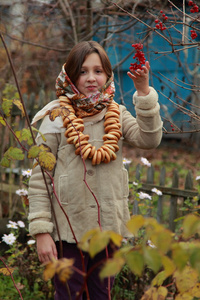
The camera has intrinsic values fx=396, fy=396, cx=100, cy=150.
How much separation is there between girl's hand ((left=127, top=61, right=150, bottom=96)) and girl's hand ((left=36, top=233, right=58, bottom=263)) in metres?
0.87

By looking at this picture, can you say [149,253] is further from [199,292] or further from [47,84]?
[47,84]

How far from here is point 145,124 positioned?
2027mm

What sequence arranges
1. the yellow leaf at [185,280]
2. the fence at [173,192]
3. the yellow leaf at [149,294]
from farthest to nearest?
the fence at [173,192], the yellow leaf at [149,294], the yellow leaf at [185,280]

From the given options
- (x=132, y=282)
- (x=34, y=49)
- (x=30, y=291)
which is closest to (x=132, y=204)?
(x=132, y=282)

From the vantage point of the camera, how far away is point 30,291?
3125 mm

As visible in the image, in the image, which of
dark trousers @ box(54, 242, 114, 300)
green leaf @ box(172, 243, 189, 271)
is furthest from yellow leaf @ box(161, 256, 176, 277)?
dark trousers @ box(54, 242, 114, 300)

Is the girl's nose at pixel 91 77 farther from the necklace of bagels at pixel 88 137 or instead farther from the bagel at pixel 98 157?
the bagel at pixel 98 157

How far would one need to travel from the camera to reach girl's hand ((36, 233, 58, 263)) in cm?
201

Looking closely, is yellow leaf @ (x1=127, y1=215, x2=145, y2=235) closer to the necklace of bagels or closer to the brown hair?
the necklace of bagels

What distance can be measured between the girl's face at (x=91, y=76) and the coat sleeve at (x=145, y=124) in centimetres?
23

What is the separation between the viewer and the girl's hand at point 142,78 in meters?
1.86

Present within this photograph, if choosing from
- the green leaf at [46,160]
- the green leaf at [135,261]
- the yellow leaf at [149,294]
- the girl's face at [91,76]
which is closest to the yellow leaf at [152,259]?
the green leaf at [135,261]

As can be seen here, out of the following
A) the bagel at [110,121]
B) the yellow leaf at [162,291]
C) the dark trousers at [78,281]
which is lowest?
the dark trousers at [78,281]

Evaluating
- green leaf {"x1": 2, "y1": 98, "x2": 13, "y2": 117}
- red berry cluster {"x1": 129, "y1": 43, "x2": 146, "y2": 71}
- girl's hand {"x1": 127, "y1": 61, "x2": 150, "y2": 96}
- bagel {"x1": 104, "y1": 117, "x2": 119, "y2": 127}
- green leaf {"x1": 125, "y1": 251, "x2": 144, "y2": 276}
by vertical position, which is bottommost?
green leaf {"x1": 125, "y1": 251, "x2": 144, "y2": 276}
